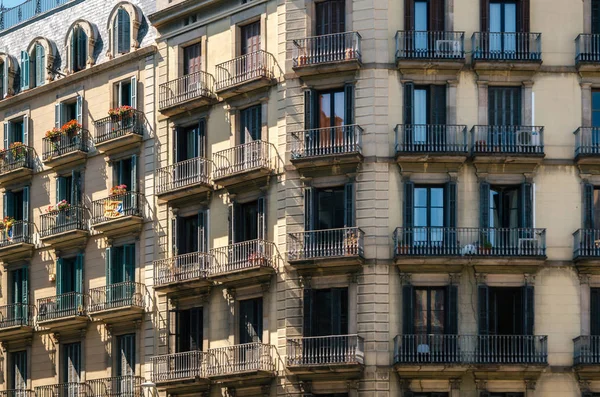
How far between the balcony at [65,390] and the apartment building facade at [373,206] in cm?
208

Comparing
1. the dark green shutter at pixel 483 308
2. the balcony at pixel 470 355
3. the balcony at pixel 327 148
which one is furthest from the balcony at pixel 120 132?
the dark green shutter at pixel 483 308

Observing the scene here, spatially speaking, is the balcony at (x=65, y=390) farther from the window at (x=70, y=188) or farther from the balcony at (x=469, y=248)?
the balcony at (x=469, y=248)

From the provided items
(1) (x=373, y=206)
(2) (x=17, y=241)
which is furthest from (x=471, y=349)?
(2) (x=17, y=241)

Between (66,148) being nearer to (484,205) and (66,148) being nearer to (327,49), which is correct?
(327,49)

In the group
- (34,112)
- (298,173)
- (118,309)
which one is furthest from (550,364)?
(34,112)

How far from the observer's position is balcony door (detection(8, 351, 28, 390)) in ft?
226

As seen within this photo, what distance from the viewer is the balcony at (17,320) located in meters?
68.5

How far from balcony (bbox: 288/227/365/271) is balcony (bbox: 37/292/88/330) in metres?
12.6

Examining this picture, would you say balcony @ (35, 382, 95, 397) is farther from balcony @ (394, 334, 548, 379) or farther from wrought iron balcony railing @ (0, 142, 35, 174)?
balcony @ (394, 334, 548, 379)

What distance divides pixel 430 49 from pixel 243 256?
36.1 ft

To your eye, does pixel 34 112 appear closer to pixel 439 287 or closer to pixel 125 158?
pixel 125 158

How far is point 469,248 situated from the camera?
5581 cm

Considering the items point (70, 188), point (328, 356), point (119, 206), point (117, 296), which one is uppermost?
point (70, 188)

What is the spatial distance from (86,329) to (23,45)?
52.9ft
